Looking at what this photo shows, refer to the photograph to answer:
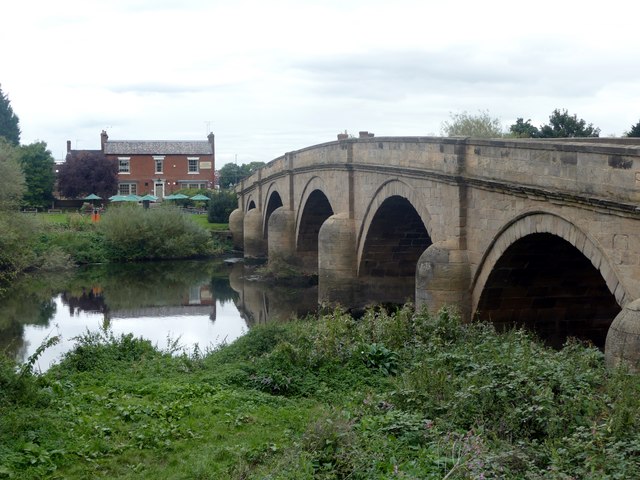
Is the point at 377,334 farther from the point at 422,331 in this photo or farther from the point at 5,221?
the point at 5,221

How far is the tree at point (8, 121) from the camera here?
233 ft

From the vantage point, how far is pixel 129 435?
8477mm

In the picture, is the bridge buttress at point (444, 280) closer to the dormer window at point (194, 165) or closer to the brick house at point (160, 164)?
the brick house at point (160, 164)

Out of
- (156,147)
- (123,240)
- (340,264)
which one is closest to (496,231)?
(340,264)

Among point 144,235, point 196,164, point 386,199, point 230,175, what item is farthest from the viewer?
point 230,175

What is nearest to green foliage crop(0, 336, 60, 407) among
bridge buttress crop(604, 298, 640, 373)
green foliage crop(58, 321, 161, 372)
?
green foliage crop(58, 321, 161, 372)

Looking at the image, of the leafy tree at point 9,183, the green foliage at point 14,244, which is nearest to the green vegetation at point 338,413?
the green foliage at point 14,244

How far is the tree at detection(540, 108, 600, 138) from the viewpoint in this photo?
120 feet

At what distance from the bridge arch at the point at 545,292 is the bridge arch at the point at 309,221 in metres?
14.4

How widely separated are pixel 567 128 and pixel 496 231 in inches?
963

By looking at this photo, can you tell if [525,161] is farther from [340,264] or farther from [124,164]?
[124,164]

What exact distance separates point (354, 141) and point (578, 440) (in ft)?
53.9

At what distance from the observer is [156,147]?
60969 millimetres

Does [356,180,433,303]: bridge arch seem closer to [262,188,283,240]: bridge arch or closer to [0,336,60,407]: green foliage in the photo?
[0,336,60,407]: green foliage
